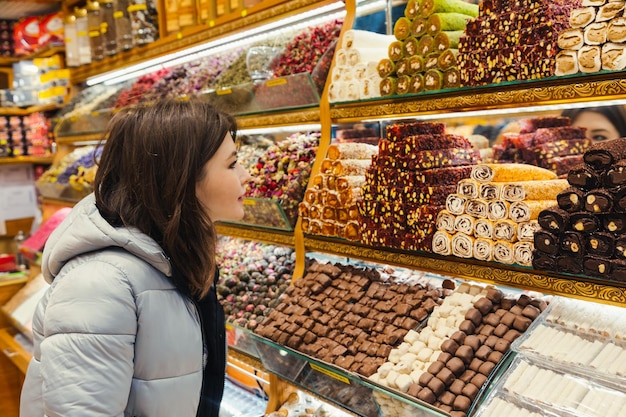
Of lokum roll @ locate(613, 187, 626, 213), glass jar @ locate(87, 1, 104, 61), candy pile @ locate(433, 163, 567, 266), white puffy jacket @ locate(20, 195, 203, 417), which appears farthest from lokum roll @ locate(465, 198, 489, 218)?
glass jar @ locate(87, 1, 104, 61)

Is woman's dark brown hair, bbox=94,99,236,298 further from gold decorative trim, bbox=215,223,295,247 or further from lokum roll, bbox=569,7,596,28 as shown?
gold decorative trim, bbox=215,223,295,247

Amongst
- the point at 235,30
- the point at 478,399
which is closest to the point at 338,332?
the point at 478,399

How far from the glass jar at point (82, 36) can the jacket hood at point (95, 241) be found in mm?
4081

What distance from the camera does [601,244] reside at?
1.61 m

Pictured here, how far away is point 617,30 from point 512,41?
0.33m

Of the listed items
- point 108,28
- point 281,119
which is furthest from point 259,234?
point 108,28

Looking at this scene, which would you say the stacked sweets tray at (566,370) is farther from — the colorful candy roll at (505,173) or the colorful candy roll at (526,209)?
the colorful candy roll at (505,173)

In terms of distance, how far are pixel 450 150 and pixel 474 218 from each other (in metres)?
0.35

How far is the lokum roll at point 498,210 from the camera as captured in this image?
74.0 inches

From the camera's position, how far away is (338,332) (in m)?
2.29

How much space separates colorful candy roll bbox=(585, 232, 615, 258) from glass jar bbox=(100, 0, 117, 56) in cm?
400

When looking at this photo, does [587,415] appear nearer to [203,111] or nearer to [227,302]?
[203,111]

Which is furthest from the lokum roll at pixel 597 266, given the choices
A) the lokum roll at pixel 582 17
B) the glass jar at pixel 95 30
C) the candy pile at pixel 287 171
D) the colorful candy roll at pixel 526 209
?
the glass jar at pixel 95 30

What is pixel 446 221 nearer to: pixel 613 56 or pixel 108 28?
pixel 613 56
